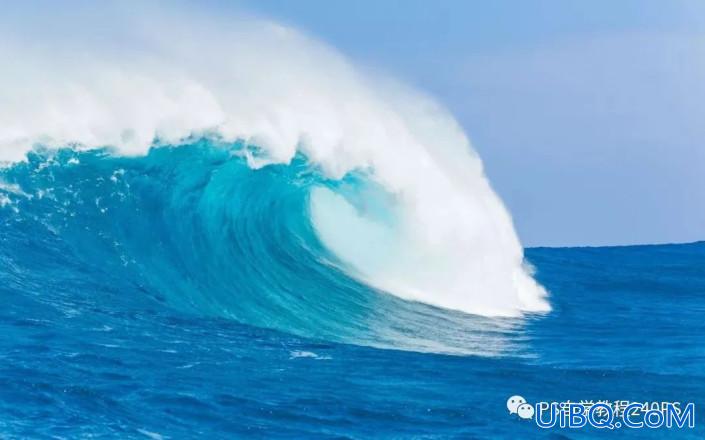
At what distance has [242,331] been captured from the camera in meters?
11.5

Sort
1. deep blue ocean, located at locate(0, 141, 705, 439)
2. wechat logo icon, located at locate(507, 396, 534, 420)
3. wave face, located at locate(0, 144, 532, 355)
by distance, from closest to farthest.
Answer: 1. deep blue ocean, located at locate(0, 141, 705, 439)
2. wechat logo icon, located at locate(507, 396, 534, 420)
3. wave face, located at locate(0, 144, 532, 355)

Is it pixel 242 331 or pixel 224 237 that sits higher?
pixel 224 237

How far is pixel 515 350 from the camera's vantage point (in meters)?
11.5

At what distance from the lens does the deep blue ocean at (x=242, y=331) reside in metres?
8.16

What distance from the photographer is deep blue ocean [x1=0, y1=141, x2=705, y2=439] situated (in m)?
8.16

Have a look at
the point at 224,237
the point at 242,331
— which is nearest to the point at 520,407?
the point at 242,331

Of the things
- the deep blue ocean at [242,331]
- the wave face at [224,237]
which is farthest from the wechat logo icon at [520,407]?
the wave face at [224,237]

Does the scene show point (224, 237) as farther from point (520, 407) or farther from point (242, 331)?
point (520, 407)

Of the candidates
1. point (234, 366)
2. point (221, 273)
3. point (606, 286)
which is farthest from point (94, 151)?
point (606, 286)

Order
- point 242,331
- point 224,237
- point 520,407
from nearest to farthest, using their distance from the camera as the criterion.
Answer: point 520,407
point 242,331
point 224,237

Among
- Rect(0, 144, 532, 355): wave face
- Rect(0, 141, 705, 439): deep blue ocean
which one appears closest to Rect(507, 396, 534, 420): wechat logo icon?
Rect(0, 141, 705, 439): deep blue ocean

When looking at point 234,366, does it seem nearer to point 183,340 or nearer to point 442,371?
point 183,340

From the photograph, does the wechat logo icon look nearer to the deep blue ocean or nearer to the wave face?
the deep blue ocean

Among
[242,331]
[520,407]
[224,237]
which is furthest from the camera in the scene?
[224,237]
